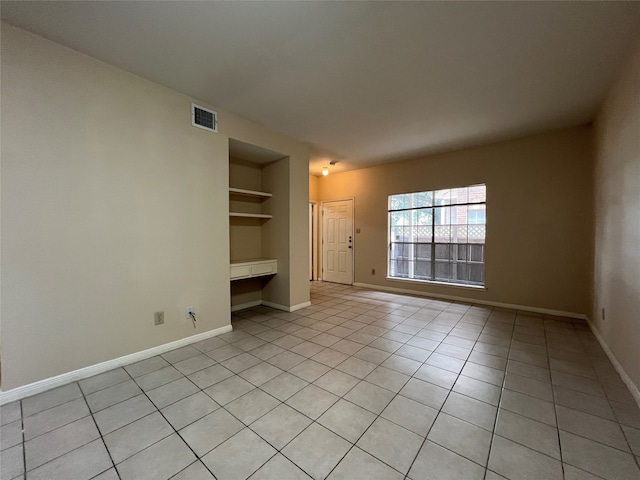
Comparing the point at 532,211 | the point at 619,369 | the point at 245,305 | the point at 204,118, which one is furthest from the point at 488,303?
the point at 204,118

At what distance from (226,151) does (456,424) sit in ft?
11.1

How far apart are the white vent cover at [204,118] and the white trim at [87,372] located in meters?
2.40

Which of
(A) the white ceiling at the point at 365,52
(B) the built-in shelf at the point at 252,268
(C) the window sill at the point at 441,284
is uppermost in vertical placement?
(A) the white ceiling at the point at 365,52

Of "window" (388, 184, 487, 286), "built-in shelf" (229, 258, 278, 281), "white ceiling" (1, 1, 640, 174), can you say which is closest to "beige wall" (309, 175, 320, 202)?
"window" (388, 184, 487, 286)

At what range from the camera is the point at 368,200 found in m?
5.77

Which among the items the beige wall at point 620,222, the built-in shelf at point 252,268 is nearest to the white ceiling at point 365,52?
the beige wall at point 620,222

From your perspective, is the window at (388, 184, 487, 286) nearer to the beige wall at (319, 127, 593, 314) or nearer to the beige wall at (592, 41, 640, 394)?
the beige wall at (319, 127, 593, 314)

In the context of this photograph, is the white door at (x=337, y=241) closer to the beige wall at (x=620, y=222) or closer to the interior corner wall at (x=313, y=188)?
the interior corner wall at (x=313, y=188)

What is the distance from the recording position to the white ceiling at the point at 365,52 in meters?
1.72

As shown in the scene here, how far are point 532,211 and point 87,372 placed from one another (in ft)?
19.0

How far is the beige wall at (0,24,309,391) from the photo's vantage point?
188cm

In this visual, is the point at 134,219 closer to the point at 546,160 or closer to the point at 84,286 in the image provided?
the point at 84,286

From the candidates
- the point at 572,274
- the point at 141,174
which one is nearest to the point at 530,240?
the point at 572,274

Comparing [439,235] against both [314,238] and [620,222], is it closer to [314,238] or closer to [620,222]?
[620,222]
